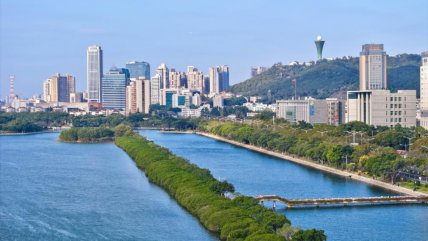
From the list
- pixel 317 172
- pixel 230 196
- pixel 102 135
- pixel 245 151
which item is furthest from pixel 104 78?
pixel 230 196

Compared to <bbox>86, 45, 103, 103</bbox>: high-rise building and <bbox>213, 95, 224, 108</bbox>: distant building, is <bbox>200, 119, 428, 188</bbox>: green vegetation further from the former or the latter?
<bbox>86, 45, 103, 103</bbox>: high-rise building

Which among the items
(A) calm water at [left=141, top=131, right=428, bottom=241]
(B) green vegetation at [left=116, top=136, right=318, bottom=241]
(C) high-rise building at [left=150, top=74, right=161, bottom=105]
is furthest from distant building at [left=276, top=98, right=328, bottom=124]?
(C) high-rise building at [left=150, top=74, right=161, bottom=105]

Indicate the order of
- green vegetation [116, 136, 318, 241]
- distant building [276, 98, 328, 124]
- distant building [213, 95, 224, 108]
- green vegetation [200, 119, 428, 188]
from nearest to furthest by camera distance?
green vegetation [116, 136, 318, 241] → green vegetation [200, 119, 428, 188] → distant building [276, 98, 328, 124] → distant building [213, 95, 224, 108]

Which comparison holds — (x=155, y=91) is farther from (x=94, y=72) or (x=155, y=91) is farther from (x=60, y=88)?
(x=60, y=88)

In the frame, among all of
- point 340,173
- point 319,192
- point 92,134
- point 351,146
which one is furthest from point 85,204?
point 92,134

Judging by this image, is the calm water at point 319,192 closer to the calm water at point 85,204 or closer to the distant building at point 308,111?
the calm water at point 85,204

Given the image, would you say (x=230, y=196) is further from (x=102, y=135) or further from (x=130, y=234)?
(x=102, y=135)
